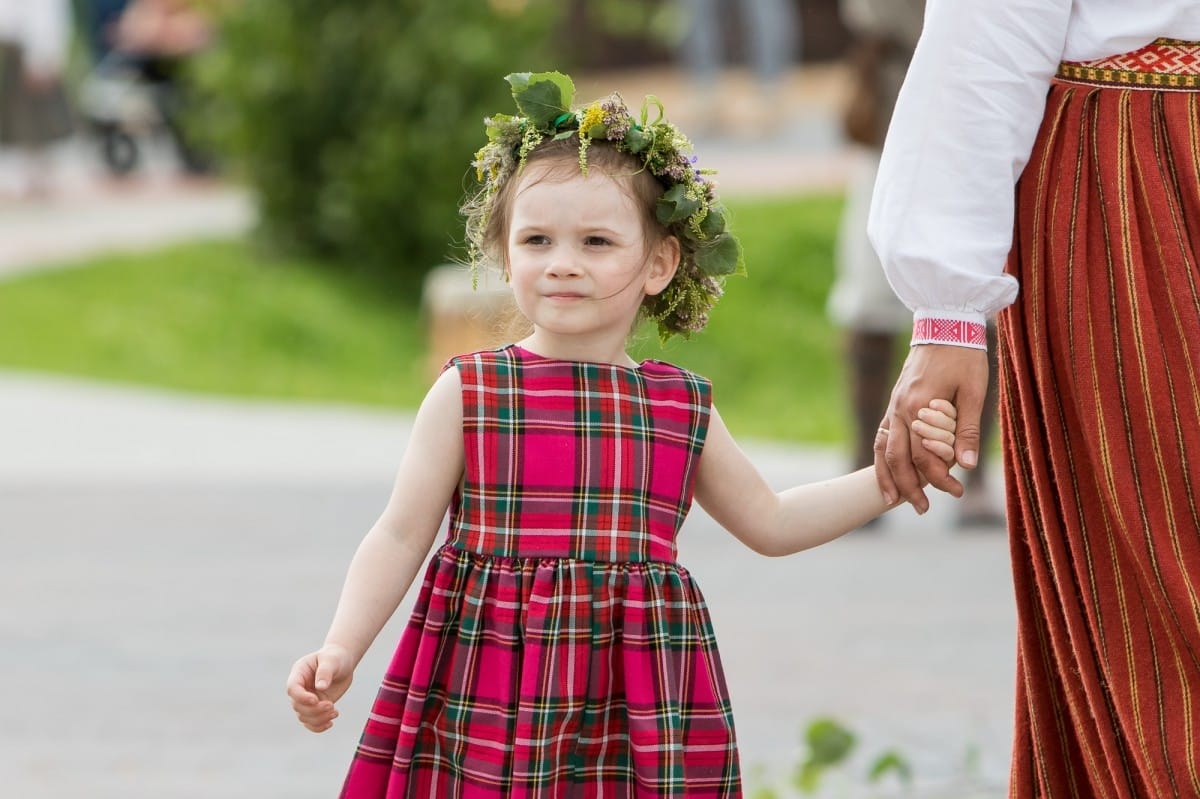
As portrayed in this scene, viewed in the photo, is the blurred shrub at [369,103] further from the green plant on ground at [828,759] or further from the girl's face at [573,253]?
the girl's face at [573,253]

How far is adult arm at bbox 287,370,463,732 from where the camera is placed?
9.06 feet

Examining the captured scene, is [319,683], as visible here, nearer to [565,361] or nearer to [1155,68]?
[565,361]

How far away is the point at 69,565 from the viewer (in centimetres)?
663

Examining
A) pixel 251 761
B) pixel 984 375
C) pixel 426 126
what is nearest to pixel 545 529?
pixel 984 375

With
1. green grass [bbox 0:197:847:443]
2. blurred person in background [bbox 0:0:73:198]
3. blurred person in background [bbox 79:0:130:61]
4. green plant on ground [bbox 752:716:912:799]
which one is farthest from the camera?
blurred person in background [bbox 79:0:130:61]

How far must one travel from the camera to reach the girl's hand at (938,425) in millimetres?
2717

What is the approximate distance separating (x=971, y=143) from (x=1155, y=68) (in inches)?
9.2

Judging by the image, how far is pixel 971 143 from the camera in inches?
103

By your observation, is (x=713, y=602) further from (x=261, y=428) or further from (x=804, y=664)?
(x=261, y=428)

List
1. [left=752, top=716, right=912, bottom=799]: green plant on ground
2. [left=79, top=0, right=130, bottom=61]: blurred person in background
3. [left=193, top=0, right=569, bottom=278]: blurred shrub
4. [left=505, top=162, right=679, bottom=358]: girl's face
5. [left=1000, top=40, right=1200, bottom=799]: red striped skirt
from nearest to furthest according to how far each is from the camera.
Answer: [left=1000, top=40, right=1200, bottom=799]: red striped skirt → [left=505, top=162, right=679, bottom=358]: girl's face → [left=752, top=716, right=912, bottom=799]: green plant on ground → [left=193, top=0, right=569, bottom=278]: blurred shrub → [left=79, top=0, right=130, bottom=61]: blurred person in background

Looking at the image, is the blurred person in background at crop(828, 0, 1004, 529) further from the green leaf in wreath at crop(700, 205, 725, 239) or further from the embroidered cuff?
the embroidered cuff

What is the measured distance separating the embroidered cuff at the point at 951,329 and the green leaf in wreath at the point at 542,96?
22.0 inches

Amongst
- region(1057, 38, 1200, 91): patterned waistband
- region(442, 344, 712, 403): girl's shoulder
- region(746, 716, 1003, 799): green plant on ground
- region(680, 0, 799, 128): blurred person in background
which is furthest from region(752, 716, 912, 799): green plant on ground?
region(680, 0, 799, 128): blurred person in background

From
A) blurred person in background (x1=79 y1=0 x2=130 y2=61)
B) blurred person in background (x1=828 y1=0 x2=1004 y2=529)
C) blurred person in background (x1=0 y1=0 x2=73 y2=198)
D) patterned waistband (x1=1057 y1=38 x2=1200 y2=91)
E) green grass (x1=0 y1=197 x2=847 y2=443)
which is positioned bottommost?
patterned waistband (x1=1057 y1=38 x2=1200 y2=91)
